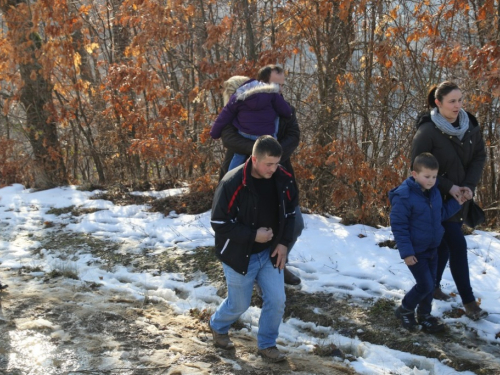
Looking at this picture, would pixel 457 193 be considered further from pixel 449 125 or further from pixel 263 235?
pixel 263 235

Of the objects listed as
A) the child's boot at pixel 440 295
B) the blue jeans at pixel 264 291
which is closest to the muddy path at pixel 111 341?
the blue jeans at pixel 264 291

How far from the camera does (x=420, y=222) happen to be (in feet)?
14.6

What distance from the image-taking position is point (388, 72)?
8711mm

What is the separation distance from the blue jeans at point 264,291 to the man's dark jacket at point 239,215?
10cm

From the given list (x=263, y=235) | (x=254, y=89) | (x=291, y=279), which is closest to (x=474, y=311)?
(x=291, y=279)

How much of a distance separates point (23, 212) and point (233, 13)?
532 centimetres

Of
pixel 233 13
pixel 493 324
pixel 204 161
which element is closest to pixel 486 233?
pixel 493 324

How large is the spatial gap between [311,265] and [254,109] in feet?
7.07

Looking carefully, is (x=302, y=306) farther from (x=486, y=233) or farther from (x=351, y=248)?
(x=486, y=233)

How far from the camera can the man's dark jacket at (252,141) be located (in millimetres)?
5168

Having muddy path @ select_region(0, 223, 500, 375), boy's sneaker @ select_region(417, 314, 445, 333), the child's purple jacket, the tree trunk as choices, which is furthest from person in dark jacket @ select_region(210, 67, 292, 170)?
the tree trunk

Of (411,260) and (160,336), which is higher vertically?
(411,260)

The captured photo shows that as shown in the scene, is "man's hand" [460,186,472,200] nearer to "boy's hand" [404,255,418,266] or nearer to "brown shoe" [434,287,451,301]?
"boy's hand" [404,255,418,266]

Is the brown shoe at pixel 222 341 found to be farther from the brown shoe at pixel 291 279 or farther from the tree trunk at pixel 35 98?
the tree trunk at pixel 35 98
